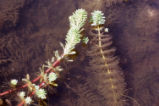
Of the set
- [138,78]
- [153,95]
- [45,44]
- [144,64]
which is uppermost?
[45,44]

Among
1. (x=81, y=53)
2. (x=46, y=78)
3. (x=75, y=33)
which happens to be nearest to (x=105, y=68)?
(x=81, y=53)

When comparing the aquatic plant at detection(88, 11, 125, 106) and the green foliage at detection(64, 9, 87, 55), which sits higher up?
the green foliage at detection(64, 9, 87, 55)

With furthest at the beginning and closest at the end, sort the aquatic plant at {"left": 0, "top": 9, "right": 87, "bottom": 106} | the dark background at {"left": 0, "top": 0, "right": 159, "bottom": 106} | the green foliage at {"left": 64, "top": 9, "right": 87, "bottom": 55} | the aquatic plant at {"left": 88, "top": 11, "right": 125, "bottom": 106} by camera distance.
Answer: the aquatic plant at {"left": 88, "top": 11, "right": 125, "bottom": 106} < the dark background at {"left": 0, "top": 0, "right": 159, "bottom": 106} < the green foliage at {"left": 64, "top": 9, "right": 87, "bottom": 55} < the aquatic plant at {"left": 0, "top": 9, "right": 87, "bottom": 106}

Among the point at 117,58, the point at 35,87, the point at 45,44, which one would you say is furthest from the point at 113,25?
the point at 35,87

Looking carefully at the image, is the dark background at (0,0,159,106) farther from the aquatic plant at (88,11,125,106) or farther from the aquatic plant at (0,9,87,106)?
the aquatic plant at (0,9,87,106)

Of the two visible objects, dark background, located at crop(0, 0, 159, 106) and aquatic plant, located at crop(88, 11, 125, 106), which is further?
aquatic plant, located at crop(88, 11, 125, 106)

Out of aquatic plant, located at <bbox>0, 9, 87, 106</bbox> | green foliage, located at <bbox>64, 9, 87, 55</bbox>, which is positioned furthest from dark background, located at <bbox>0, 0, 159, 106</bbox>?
green foliage, located at <bbox>64, 9, 87, 55</bbox>

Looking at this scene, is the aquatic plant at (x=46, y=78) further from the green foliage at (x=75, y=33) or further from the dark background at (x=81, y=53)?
the dark background at (x=81, y=53)

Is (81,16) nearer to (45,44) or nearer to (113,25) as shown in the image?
(45,44)

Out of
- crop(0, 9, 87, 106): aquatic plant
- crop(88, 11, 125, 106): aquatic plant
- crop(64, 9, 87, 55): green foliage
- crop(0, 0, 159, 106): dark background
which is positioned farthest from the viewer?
crop(88, 11, 125, 106): aquatic plant
